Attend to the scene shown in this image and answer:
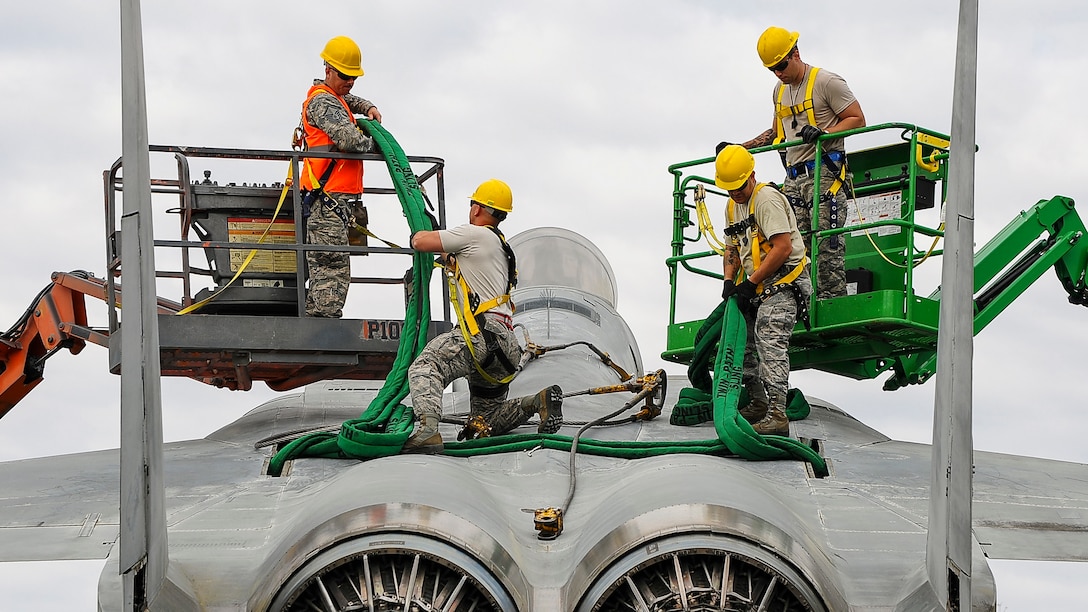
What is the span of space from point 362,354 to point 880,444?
3.68 m

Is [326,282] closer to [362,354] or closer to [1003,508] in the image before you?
[362,354]

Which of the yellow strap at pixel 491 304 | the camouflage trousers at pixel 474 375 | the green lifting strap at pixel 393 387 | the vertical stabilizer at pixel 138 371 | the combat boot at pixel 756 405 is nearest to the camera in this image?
the vertical stabilizer at pixel 138 371

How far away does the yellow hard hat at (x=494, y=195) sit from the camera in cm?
896

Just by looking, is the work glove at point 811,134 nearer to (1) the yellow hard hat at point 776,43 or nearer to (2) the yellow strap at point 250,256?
(1) the yellow hard hat at point 776,43

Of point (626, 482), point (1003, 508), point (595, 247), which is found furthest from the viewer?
point (595, 247)

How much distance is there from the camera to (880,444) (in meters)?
9.62

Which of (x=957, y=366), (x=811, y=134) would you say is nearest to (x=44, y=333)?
(x=811, y=134)

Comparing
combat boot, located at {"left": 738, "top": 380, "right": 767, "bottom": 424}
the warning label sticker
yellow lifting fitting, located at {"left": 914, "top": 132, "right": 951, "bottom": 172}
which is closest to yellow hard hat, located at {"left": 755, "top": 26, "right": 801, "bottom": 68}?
yellow lifting fitting, located at {"left": 914, "top": 132, "right": 951, "bottom": 172}

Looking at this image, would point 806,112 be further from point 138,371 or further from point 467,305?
point 138,371

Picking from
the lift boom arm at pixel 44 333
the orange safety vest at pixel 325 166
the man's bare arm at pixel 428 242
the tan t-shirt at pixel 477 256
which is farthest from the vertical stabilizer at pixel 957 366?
the lift boom arm at pixel 44 333

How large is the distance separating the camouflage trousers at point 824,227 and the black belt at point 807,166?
0.04 m

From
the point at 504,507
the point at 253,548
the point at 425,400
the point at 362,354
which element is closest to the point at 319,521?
the point at 253,548

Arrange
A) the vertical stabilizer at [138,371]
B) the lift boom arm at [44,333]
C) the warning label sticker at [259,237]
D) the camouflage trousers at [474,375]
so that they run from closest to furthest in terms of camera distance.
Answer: the vertical stabilizer at [138,371] → the camouflage trousers at [474,375] → the warning label sticker at [259,237] → the lift boom arm at [44,333]

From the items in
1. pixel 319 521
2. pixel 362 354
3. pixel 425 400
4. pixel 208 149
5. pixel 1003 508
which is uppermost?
pixel 208 149
